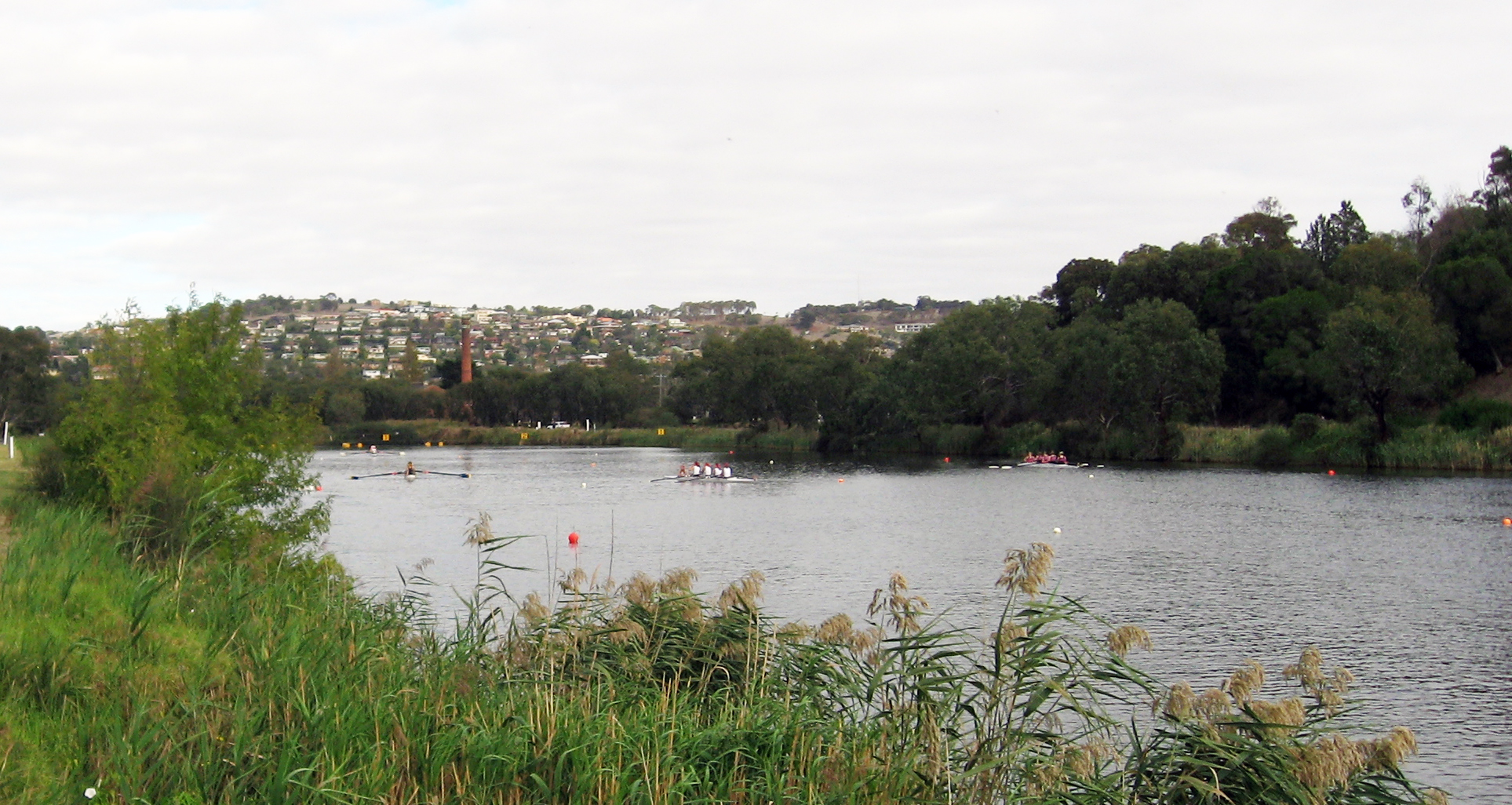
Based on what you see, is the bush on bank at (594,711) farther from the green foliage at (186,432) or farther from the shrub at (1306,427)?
the shrub at (1306,427)

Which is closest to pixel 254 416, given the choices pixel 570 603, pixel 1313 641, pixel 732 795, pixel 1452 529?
pixel 570 603

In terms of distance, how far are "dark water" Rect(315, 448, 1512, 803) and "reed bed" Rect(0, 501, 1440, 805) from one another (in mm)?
1233

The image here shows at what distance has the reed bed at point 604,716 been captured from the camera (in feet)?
24.5

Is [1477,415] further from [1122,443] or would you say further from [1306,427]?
[1122,443]

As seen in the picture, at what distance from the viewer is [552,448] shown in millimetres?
104250

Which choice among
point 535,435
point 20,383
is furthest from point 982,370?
point 20,383

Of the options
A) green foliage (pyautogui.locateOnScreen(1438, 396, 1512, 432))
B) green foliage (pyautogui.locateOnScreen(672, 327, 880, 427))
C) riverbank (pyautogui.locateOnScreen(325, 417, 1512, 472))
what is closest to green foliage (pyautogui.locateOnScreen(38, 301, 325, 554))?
riverbank (pyautogui.locateOnScreen(325, 417, 1512, 472))

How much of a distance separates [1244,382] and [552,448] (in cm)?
5679

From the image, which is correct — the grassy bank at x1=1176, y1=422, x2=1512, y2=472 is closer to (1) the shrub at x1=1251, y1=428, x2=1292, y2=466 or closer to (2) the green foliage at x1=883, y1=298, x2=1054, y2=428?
(1) the shrub at x1=1251, y1=428, x2=1292, y2=466

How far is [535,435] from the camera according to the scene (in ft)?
374

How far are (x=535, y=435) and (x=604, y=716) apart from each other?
107 meters

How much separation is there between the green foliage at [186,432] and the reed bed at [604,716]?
7.41 meters

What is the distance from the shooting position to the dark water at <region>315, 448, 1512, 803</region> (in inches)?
693

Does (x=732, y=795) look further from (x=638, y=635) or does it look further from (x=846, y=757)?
(x=638, y=635)
